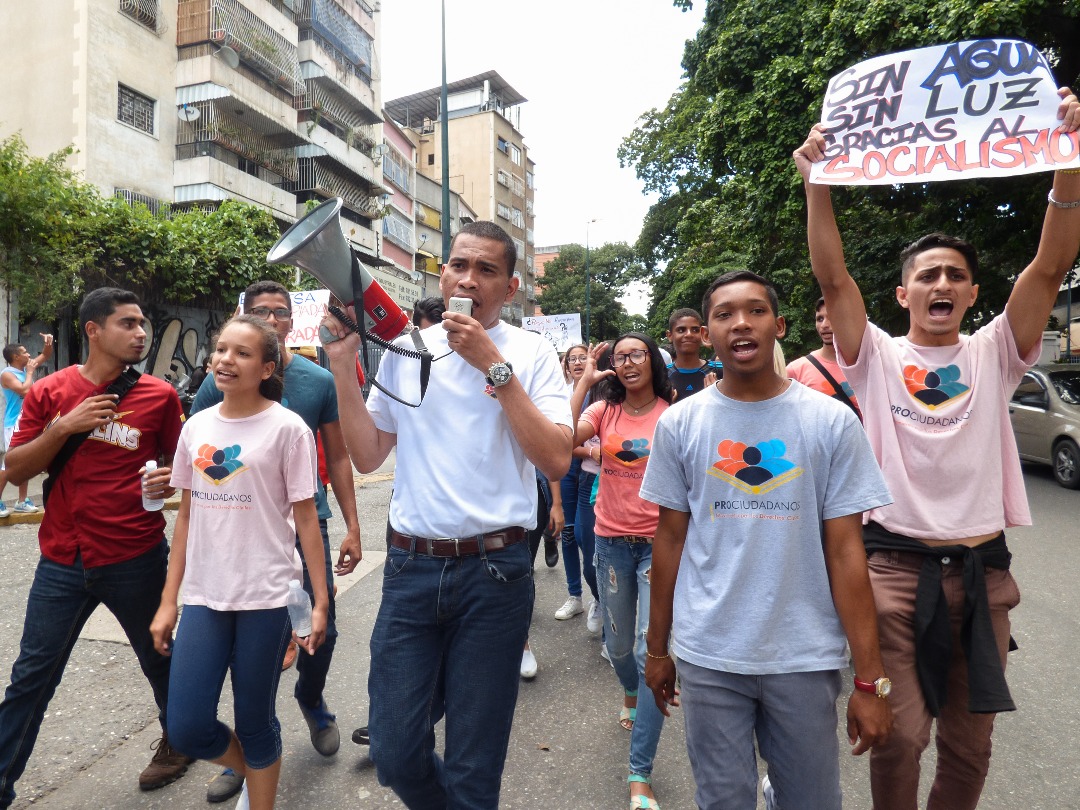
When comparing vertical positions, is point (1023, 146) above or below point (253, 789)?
above

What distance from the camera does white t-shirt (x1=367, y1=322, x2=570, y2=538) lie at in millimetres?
2168

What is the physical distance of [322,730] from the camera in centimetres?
327

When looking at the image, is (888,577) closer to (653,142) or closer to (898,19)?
(898,19)

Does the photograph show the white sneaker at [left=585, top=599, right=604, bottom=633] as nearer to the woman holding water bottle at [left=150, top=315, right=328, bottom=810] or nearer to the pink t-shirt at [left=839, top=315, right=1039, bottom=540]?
the woman holding water bottle at [left=150, top=315, right=328, bottom=810]

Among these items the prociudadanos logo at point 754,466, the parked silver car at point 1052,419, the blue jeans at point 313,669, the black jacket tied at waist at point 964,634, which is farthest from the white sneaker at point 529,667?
the parked silver car at point 1052,419

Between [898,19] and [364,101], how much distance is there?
27.5 metres

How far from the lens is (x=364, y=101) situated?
32969 millimetres

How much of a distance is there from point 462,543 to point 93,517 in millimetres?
1607

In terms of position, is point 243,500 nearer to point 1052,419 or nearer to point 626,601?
point 626,601

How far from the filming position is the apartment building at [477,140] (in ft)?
173

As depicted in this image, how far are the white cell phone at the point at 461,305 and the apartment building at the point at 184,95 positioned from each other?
20933 millimetres

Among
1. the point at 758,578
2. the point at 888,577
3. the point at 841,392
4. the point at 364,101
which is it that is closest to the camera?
the point at 758,578

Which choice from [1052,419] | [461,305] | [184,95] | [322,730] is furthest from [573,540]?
[184,95]

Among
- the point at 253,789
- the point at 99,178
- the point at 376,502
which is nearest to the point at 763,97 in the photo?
the point at 376,502
